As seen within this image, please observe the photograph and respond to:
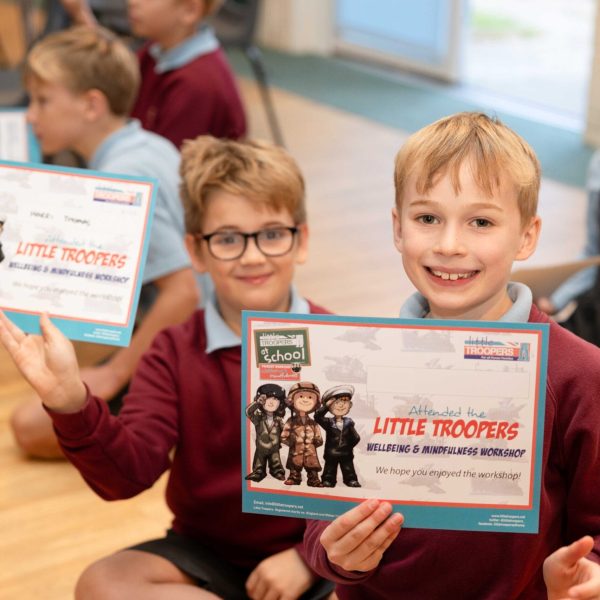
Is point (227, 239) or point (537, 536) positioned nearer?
point (537, 536)

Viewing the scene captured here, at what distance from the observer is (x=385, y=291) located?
12.1ft

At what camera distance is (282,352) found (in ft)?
4.40

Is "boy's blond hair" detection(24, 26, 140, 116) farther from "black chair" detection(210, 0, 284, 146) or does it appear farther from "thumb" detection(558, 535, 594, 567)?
"thumb" detection(558, 535, 594, 567)

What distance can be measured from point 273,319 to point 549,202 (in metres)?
3.32

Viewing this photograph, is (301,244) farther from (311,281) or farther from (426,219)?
(311,281)

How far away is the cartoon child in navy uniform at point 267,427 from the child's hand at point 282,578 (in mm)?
499

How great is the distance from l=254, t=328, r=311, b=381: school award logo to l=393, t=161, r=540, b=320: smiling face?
6.5 inches

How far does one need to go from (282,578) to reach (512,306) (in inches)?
25.9

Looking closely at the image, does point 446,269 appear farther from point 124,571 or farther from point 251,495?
point 124,571

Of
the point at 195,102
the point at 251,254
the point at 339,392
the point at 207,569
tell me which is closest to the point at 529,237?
the point at 339,392

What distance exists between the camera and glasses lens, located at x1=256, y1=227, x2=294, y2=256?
6.30ft

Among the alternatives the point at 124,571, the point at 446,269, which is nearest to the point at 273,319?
the point at 446,269

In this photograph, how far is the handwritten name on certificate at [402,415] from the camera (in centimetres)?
130

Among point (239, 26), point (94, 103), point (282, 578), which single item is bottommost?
point (239, 26)
